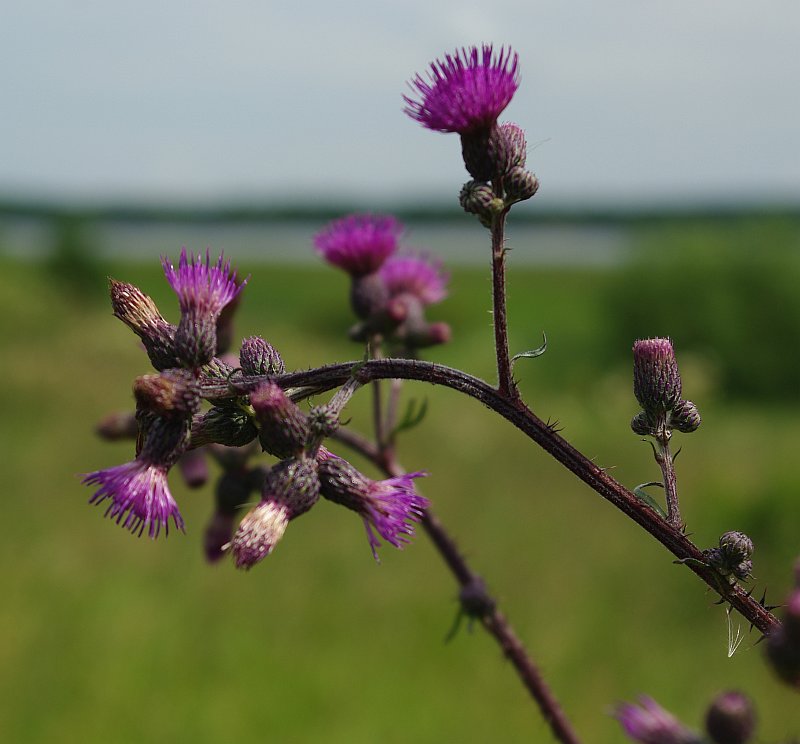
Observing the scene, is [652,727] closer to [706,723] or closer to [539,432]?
[706,723]

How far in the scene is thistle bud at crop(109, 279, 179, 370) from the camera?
1.34 m

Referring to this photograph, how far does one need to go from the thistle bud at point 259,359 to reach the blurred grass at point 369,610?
4732mm

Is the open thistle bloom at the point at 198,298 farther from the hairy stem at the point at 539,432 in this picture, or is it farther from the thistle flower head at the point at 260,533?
the thistle flower head at the point at 260,533

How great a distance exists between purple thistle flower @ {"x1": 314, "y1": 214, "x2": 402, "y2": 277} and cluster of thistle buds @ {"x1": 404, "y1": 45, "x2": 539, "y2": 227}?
83 centimetres

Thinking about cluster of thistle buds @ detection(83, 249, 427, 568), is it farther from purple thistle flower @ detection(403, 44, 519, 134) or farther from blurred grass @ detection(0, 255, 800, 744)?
blurred grass @ detection(0, 255, 800, 744)

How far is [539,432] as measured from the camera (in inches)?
47.1

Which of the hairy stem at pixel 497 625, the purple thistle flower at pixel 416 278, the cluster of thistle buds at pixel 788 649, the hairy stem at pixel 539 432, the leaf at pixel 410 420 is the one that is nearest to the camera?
the cluster of thistle buds at pixel 788 649

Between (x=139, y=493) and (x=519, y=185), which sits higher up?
(x=519, y=185)

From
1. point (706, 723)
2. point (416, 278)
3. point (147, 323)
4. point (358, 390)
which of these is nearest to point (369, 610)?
point (416, 278)

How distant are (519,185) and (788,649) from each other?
2.57ft

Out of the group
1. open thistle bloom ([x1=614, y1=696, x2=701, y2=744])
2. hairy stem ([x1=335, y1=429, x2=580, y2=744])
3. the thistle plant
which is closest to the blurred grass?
open thistle bloom ([x1=614, y1=696, x2=701, y2=744])

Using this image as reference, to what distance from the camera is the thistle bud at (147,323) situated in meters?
1.34

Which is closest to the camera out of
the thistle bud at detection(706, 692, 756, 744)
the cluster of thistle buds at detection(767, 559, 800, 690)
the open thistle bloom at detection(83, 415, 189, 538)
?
the cluster of thistle buds at detection(767, 559, 800, 690)

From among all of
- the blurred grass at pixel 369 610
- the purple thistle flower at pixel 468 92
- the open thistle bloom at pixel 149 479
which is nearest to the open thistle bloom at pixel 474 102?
the purple thistle flower at pixel 468 92
